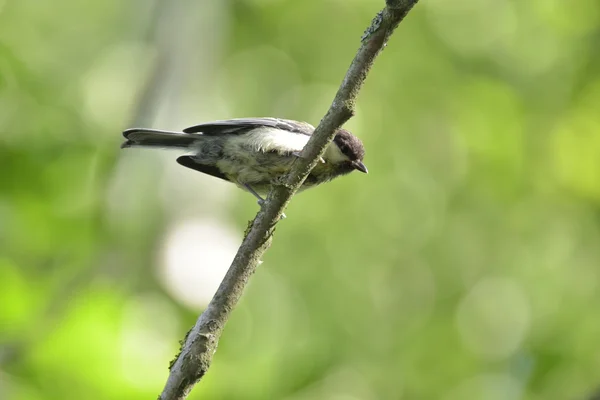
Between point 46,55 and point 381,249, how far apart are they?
17.9 feet

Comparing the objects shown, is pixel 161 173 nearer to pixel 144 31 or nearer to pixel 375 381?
pixel 144 31

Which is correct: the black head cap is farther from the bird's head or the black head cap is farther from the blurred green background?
the blurred green background

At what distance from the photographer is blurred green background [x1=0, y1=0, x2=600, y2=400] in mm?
5836

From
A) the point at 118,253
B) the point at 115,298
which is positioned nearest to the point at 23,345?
the point at 115,298

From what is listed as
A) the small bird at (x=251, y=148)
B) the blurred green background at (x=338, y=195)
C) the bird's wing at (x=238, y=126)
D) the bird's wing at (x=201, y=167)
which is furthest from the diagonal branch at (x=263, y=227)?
the blurred green background at (x=338, y=195)

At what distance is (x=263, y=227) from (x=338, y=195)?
7.55m

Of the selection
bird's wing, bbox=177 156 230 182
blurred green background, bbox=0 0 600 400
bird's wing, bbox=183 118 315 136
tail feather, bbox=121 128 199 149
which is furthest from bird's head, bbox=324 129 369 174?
blurred green background, bbox=0 0 600 400

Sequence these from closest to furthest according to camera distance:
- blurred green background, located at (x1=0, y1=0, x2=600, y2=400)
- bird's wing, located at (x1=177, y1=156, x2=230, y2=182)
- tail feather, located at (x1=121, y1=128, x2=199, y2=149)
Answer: tail feather, located at (x1=121, y1=128, x2=199, y2=149), bird's wing, located at (x1=177, y1=156, x2=230, y2=182), blurred green background, located at (x1=0, y1=0, x2=600, y2=400)

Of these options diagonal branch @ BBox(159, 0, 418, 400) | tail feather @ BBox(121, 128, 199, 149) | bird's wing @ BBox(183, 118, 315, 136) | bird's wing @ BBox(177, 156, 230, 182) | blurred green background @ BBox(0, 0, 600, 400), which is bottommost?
diagonal branch @ BBox(159, 0, 418, 400)

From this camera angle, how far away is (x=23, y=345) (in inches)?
161

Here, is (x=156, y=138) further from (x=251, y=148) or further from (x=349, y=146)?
(x=349, y=146)

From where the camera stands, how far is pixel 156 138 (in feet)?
15.6

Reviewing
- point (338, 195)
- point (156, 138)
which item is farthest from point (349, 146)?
point (338, 195)

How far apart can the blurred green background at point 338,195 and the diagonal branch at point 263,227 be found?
6.44ft
